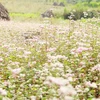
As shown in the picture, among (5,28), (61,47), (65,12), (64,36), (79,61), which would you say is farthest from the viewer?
(65,12)

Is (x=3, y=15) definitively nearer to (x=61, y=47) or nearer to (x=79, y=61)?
(x=61, y=47)

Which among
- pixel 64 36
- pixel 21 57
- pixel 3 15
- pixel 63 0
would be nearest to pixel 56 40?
pixel 64 36

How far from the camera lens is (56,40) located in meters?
6.02

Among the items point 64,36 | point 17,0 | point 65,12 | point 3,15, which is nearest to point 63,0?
point 17,0

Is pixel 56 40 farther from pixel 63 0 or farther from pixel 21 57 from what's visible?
pixel 63 0

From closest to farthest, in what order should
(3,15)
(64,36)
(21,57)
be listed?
(21,57)
(64,36)
(3,15)

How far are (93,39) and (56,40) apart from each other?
2.36ft

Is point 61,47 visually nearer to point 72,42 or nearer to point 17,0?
point 72,42

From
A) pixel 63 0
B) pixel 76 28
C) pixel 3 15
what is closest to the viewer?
pixel 76 28

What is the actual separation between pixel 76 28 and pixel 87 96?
4.14 metres

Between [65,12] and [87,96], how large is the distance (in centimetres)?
2345

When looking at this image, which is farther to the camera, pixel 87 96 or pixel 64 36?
pixel 64 36

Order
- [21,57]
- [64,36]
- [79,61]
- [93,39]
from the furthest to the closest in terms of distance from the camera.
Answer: [64,36] → [93,39] → [21,57] → [79,61]

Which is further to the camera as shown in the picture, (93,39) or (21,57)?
(93,39)
